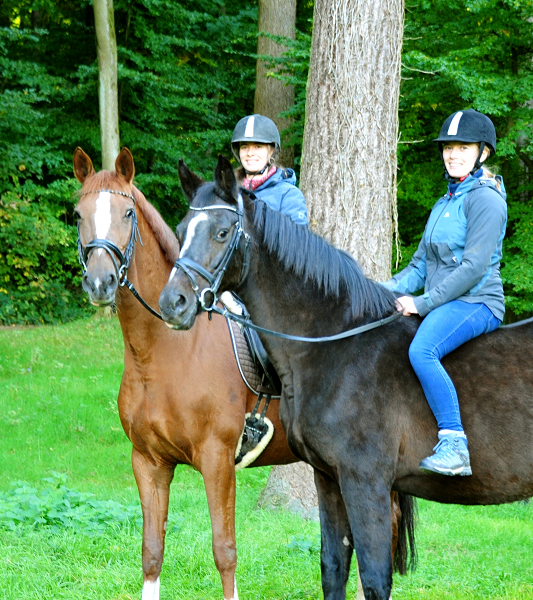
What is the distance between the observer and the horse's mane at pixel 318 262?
11.4ft

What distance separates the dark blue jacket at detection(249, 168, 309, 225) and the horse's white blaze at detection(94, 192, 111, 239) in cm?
97

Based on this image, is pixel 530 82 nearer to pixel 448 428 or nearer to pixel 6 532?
pixel 448 428

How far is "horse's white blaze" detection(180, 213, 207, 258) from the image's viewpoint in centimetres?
322

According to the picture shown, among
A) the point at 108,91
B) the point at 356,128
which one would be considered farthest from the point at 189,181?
the point at 108,91

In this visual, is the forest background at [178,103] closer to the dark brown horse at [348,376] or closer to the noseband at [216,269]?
the dark brown horse at [348,376]

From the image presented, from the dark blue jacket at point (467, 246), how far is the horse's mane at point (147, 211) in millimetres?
1615

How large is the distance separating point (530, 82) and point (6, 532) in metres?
10.6

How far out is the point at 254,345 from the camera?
4059 mm

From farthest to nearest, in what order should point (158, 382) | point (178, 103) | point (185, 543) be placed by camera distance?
point (178, 103) → point (185, 543) → point (158, 382)

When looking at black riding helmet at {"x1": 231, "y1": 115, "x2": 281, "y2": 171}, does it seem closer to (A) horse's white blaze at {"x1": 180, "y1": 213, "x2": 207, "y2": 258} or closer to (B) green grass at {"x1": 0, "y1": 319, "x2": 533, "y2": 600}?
(A) horse's white blaze at {"x1": 180, "y1": 213, "x2": 207, "y2": 258}

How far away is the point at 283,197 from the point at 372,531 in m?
2.17

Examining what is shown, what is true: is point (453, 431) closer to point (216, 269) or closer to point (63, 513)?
point (216, 269)

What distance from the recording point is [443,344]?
3.40 metres

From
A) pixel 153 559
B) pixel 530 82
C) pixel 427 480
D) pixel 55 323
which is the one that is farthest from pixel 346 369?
pixel 55 323
